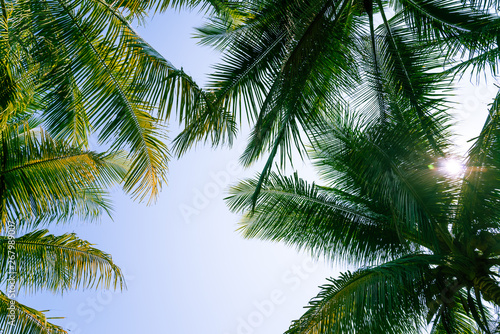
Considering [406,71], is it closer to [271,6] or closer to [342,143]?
[342,143]

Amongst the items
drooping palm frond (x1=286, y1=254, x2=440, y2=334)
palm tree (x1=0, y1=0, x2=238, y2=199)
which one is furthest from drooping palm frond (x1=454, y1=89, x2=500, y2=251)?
palm tree (x1=0, y1=0, x2=238, y2=199)

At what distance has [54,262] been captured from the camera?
657cm

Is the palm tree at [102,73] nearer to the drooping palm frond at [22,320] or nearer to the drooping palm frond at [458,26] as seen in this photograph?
the drooping palm frond at [22,320]

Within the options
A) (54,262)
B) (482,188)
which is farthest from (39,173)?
(482,188)

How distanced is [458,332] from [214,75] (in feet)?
17.9

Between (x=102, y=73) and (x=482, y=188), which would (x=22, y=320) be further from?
(x=482, y=188)

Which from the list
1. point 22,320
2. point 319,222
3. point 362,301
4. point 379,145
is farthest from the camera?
point 319,222

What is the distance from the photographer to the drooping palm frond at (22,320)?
5.63 metres

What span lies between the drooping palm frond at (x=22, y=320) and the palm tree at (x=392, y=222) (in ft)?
9.08

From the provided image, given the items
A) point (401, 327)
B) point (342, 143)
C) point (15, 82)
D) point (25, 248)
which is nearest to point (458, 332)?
point (401, 327)

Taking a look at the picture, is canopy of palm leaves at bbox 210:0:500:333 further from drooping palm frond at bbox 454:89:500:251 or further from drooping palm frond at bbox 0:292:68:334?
drooping palm frond at bbox 0:292:68:334

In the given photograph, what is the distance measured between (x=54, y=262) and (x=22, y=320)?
1.01 metres

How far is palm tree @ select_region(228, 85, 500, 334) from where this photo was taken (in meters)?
6.11

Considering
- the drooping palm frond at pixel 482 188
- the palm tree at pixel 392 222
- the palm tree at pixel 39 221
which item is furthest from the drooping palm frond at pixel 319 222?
the palm tree at pixel 39 221
